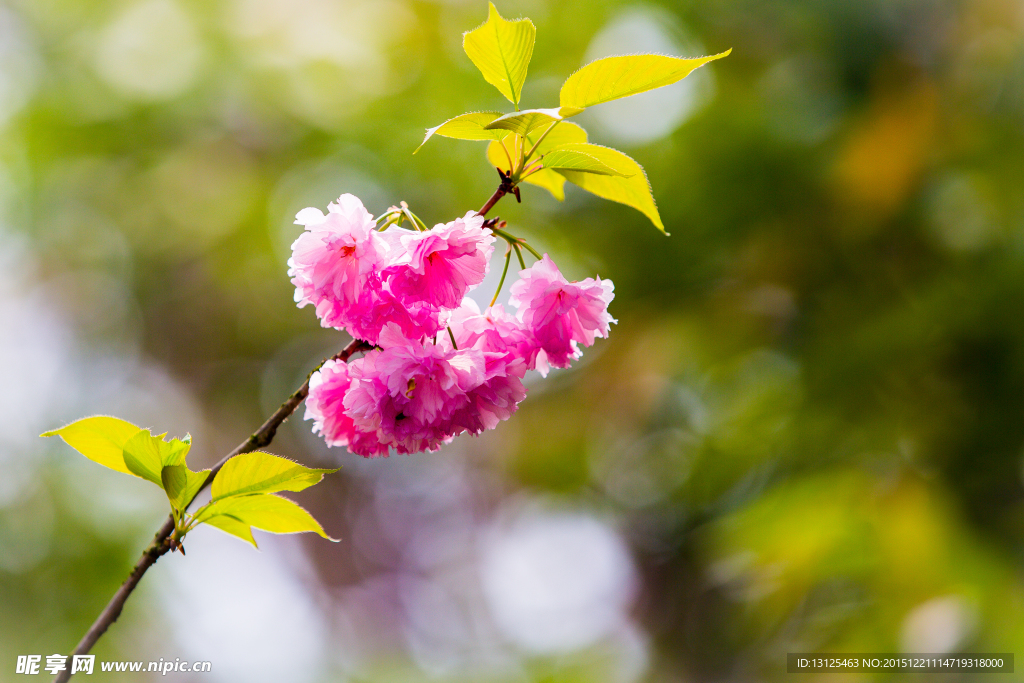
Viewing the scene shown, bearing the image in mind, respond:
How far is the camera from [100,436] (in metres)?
0.60

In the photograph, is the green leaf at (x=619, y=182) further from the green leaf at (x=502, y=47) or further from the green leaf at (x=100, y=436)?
the green leaf at (x=100, y=436)

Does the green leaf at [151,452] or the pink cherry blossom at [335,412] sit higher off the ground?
the pink cherry blossom at [335,412]

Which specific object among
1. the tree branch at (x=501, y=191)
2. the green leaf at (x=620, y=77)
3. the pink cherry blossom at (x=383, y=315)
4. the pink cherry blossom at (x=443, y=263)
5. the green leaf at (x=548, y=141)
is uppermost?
the green leaf at (x=620, y=77)

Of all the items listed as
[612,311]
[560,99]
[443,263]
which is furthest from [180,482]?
[612,311]

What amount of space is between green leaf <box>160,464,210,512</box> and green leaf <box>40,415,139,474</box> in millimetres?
42

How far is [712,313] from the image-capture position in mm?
3400

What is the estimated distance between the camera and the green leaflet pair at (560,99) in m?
0.64

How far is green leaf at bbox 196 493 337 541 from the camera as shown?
61 cm

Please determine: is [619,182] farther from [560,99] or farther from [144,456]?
[144,456]

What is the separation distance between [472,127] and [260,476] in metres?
0.43

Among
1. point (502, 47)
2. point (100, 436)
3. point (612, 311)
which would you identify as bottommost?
point (100, 436)

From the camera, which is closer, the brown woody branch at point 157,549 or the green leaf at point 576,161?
the brown woody branch at point 157,549

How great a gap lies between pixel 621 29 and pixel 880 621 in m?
3.36

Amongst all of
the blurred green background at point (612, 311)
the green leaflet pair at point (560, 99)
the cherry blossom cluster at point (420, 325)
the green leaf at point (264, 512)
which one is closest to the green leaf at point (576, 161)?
the green leaflet pair at point (560, 99)
